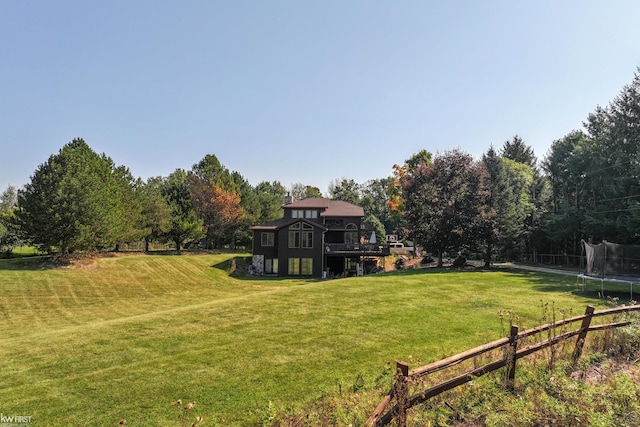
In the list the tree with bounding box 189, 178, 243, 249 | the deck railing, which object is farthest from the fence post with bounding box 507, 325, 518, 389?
the tree with bounding box 189, 178, 243, 249

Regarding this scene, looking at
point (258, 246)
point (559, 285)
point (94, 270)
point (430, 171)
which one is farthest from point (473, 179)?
point (94, 270)

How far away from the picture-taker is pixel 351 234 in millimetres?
35312

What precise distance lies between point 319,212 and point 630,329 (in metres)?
30.1

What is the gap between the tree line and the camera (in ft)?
81.9

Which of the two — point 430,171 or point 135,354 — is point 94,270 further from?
point 430,171

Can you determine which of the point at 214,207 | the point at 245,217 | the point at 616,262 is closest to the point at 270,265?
the point at 214,207

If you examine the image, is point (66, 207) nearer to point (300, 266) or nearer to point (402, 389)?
point (300, 266)

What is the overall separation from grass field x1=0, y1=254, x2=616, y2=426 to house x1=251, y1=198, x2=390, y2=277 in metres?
13.4

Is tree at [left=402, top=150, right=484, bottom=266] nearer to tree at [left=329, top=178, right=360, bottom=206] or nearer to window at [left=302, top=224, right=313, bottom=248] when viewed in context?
window at [left=302, top=224, right=313, bottom=248]

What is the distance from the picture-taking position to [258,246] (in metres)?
34.0

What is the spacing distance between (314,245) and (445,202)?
39.8 ft

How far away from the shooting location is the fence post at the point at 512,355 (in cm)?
537

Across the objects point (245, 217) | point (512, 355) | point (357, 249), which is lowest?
point (512, 355)

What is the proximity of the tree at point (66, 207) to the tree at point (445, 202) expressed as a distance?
24.4 m
